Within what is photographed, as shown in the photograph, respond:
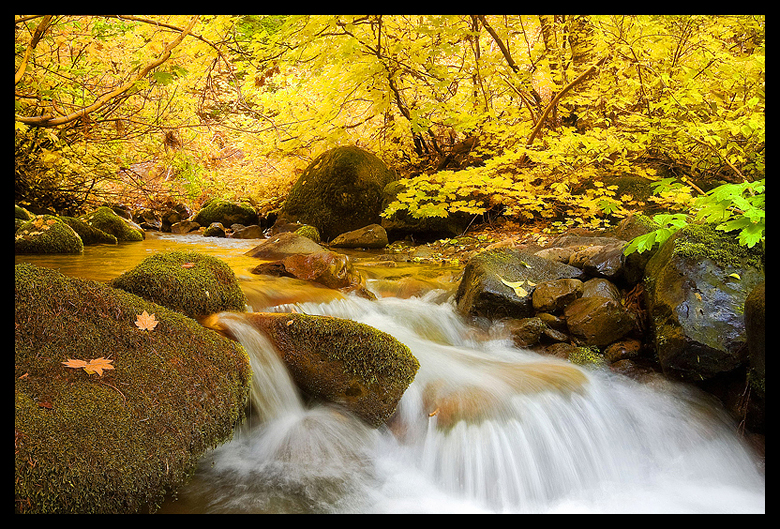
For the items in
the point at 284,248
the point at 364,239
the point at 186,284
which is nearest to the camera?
the point at 186,284

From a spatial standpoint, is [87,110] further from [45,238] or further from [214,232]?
[214,232]

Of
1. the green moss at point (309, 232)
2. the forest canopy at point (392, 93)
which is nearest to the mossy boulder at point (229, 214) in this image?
the green moss at point (309, 232)

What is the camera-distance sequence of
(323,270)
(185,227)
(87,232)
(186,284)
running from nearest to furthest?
(186,284)
(323,270)
(87,232)
(185,227)

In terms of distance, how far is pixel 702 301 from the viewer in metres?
3.43

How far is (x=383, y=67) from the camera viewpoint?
236 inches

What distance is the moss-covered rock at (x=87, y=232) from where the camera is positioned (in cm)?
766

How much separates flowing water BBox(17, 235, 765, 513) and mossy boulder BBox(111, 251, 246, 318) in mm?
300

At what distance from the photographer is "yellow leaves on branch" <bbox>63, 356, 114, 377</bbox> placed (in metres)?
2.20

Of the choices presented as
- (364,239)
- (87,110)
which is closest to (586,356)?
(87,110)

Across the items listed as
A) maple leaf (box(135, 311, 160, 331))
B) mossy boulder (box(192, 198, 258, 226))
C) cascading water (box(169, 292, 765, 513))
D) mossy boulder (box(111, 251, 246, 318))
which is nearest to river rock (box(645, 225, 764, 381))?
cascading water (box(169, 292, 765, 513))

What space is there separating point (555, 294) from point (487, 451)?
6.90 feet

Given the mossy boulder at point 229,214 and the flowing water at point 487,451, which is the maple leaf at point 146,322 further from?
the mossy boulder at point 229,214

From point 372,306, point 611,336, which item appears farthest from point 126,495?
point 611,336
